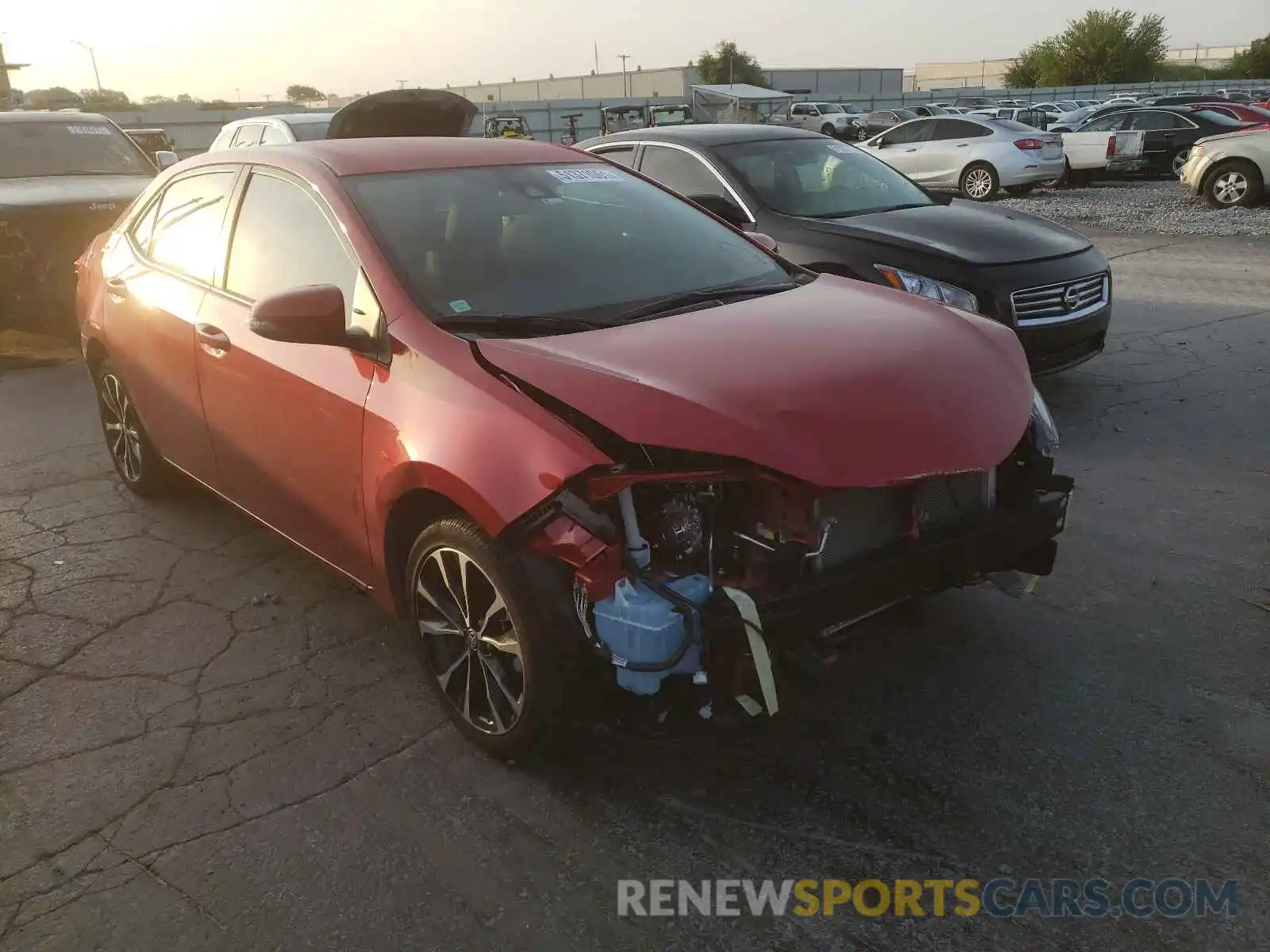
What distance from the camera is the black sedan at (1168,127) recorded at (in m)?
18.8

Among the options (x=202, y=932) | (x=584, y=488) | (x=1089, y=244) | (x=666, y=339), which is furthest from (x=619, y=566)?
(x=1089, y=244)

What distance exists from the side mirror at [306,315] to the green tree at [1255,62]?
86.2 m

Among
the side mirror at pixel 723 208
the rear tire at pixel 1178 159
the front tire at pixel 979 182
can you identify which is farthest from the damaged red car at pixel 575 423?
the rear tire at pixel 1178 159

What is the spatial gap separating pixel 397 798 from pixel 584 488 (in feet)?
3.61

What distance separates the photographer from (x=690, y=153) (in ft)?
23.1

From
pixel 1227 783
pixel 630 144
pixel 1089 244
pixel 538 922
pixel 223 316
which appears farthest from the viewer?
pixel 630 144

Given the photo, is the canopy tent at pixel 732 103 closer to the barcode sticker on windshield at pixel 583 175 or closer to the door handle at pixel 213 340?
the barcode sticker on windshield at pixel 583 175

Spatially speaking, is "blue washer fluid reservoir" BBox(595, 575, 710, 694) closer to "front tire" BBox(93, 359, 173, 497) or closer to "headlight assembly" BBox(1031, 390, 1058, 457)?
"headlight assembly" BBox(1031, 390, 1058, 457)

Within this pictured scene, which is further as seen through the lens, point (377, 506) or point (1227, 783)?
point (377, 506)

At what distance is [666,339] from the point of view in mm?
2930

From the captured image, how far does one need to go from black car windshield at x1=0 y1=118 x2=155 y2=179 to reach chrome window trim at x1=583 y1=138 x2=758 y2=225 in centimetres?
509

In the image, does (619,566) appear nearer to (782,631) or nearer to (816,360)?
(782,631)

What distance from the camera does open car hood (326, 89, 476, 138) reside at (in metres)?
7.53

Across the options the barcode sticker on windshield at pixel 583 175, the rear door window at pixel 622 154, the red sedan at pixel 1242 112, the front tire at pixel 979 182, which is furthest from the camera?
the red sedan at pixel 1242 112
